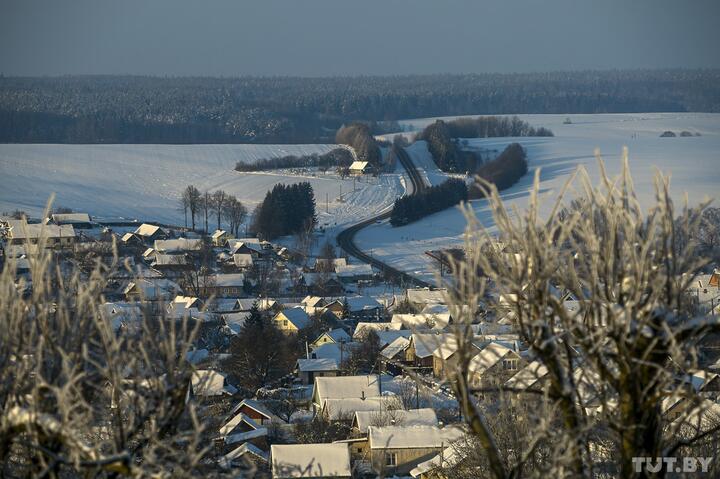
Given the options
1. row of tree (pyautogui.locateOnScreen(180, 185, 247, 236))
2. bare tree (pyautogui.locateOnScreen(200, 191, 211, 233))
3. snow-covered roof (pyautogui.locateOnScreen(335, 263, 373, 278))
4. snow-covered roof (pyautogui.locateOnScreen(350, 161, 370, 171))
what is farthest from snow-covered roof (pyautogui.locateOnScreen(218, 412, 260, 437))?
snow-covered roof (pyautogui.locateOnScreen(350, 161, 370, 171))

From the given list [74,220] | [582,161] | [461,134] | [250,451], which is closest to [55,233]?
[74,220]

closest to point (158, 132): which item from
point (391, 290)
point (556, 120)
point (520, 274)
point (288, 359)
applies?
point (556, 120)

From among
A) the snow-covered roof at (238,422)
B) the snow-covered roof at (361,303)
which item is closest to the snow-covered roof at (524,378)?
the snow-covered roof at (238,422)

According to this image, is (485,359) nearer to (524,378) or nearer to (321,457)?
(524,378)

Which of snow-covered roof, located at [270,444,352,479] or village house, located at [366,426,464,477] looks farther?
village house, located at [366,426,464,477]

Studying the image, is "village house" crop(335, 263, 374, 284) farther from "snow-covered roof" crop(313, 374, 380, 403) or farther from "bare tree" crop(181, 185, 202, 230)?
"snow-covered roof" crop(313, 374, 380, 403)

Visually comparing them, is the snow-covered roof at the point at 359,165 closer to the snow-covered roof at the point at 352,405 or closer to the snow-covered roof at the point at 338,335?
the snow-covered roof at the point at 338,335

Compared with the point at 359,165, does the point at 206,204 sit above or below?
below
